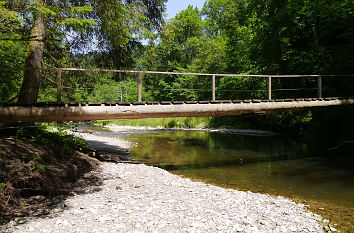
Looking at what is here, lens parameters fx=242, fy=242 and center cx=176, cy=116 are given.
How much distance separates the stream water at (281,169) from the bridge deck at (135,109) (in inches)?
83.6

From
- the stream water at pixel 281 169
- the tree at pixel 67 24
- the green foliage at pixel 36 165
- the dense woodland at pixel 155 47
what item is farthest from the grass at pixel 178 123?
the green foliage at pixel 36 165

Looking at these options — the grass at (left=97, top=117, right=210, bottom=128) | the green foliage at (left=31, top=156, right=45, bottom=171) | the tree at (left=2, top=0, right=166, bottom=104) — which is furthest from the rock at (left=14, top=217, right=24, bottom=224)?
the grass at (left=97, top=117, right=210, bottom=128)

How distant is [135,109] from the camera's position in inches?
276

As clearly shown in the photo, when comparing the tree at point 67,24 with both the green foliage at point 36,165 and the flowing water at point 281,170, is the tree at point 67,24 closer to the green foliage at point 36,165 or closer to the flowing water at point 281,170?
the green foliage at point 36,165

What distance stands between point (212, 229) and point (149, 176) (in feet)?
11.1

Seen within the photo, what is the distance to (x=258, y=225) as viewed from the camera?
4.16 m

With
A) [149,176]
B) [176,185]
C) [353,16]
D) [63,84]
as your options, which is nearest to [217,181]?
[176,185]

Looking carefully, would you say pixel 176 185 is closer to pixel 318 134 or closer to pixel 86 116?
pixel 86 116

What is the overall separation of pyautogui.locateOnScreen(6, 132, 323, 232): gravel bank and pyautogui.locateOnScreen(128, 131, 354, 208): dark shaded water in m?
1.21

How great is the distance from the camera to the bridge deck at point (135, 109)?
5.80 meters

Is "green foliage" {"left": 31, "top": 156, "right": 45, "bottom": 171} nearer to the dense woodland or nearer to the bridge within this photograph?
the bridge

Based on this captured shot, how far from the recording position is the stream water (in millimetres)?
5812

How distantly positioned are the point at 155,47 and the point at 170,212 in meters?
7.89

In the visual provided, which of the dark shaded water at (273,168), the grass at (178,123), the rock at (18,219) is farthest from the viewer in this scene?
the grass at (178,123)
